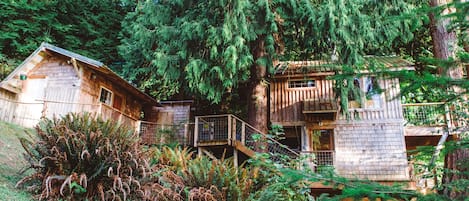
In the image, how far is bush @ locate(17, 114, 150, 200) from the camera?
5.43 metres

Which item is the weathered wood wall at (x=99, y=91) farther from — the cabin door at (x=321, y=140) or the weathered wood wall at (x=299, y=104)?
the cabin door at (x=321, y=140)

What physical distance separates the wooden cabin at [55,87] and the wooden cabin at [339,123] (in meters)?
6.21

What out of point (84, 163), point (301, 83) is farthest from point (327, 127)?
point (84, 163)

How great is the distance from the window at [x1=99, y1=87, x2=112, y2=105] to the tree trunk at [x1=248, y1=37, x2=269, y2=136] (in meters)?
5.86

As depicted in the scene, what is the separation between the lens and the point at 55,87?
44.9ft

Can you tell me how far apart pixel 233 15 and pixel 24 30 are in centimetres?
1229

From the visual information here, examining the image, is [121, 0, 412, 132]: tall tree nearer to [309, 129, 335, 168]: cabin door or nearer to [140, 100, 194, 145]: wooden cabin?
[309, 129, 335, 168]: cabin door

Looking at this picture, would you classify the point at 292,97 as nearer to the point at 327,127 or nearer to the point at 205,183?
the point at 327,127

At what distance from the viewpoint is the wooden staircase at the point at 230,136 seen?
12484 mm

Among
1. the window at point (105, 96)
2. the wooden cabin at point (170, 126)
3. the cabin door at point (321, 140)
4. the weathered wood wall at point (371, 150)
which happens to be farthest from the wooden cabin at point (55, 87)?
the weathered wood wall at point (371, 150)

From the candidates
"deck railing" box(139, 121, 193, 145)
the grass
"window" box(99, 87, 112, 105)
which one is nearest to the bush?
the grass

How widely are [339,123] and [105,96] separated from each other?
9274 millimetres

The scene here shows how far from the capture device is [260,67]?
43.0ft

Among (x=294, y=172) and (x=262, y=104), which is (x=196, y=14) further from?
(x=294, y=172)
